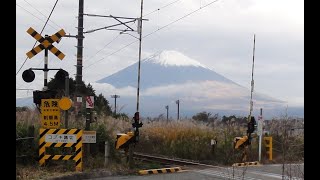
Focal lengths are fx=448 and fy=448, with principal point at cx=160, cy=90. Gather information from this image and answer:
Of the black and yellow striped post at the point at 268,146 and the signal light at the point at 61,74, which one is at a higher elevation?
the signal light at the point at 61,74

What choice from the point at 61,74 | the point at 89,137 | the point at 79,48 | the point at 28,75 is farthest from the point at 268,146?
the point at 28,75

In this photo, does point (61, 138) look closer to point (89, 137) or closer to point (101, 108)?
point (89, 137)

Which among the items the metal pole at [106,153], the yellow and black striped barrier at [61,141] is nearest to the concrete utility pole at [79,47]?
the metal pole at [106,153]

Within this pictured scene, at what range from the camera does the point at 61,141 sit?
13.0 m

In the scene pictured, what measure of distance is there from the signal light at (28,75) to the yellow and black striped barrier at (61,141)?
1.51 m

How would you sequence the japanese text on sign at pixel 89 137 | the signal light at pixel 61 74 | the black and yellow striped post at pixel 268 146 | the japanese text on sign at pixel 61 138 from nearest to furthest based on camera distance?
1. the japanese text on sign at pixel 61 138
2. the signal light at pixel 61 74
3. the japanese text on sign at pixel 89 137
4. the black and yellow striped post at pixel 268 146

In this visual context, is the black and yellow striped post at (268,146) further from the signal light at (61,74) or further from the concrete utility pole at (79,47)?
the signal light at (61,74)

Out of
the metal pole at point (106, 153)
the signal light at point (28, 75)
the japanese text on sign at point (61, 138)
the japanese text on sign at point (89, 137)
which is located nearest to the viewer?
the japanese text on sign at point (61, 138)

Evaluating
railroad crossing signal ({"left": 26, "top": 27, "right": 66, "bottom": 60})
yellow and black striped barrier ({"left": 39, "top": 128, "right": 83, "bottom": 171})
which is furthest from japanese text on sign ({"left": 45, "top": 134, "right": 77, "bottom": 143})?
railroad crossing signal ({"left": 26, "top": 27, "right": 66, "bottom": 60})

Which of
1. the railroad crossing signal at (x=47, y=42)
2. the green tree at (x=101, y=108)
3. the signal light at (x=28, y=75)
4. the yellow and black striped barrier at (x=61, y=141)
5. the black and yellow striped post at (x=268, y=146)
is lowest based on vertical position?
the black and yellow striped post at (x=268, y=146)

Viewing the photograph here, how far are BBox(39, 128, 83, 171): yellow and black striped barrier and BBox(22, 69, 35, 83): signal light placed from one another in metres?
1.51

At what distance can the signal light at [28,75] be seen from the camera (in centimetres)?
1307
